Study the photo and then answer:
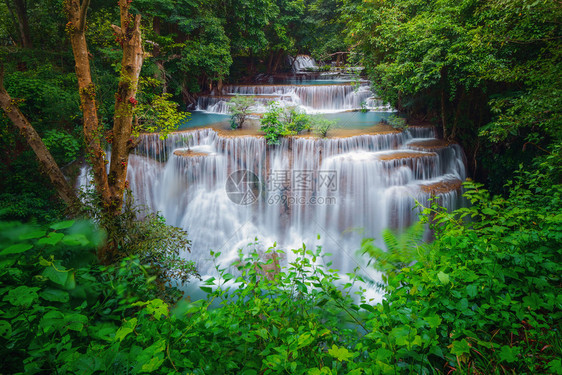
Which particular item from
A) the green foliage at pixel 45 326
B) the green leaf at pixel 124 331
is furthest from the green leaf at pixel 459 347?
the green leaf at pixel 124 331

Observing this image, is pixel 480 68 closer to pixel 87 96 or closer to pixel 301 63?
pixel 87 96

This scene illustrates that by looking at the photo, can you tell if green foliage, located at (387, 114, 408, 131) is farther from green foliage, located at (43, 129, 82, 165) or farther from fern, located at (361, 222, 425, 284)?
green foliage, located at (43, 129, 82, 165)

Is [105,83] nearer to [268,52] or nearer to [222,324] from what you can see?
[222,324]

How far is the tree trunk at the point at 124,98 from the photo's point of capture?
420cm

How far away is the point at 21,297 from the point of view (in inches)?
47.3

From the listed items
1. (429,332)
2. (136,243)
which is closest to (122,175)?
(136,243)

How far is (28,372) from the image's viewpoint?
40.9 inches

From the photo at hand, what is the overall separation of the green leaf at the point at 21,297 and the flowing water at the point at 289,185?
6.55 meters

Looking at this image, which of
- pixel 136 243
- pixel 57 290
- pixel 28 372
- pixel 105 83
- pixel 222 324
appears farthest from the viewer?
pixel 105 83

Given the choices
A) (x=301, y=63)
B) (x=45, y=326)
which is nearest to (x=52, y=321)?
(x=45, y=326)

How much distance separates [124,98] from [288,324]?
4.35 metres

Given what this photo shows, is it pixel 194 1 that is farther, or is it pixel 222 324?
pixel 194 1

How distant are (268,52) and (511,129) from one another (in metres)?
18.2

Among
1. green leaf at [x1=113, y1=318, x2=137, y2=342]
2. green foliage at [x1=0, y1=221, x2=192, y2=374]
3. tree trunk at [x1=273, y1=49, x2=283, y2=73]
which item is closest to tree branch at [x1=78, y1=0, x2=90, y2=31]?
green foliage at [x1=0, y1=221, x2=192, y2=374]
